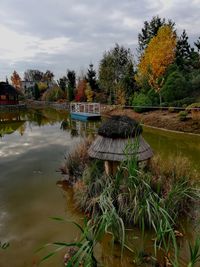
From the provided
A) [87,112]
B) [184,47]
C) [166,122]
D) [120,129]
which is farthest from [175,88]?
[120,129]

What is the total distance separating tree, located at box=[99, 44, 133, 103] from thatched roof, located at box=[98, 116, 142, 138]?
21094mm

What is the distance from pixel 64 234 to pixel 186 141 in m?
9.25

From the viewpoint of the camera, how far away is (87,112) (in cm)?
2302

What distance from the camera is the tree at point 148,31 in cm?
2612

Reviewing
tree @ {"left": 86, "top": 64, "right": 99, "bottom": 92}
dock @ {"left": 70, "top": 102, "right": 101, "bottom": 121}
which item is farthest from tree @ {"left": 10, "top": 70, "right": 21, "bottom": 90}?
dock @ {"left": 70, "top": 102, "right": 101, "bottom": 121}

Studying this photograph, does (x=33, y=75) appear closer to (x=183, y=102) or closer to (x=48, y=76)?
(x=48, y=76)

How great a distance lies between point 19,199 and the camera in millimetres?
6246

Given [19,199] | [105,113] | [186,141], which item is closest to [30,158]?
[19,199]

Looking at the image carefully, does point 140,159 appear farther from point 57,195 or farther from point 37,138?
→ point 37,138

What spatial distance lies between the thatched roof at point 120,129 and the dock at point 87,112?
14.9m

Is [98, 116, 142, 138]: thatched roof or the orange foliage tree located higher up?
the orange foliage tree

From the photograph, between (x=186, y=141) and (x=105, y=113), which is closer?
(x=186, y=141)

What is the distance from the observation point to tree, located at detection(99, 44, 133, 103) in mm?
27484

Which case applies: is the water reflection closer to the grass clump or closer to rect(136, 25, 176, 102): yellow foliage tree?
rect(136, 25, 176, 102): yellow foliage tree
